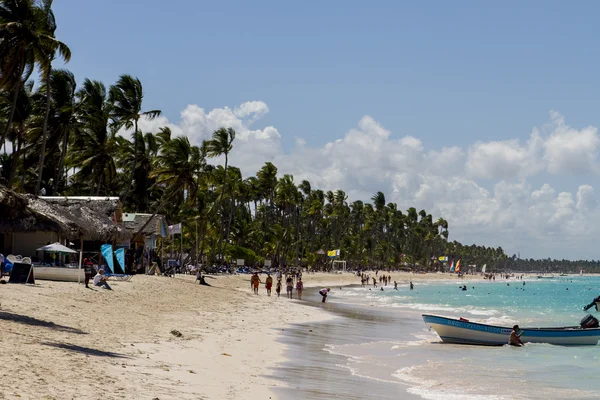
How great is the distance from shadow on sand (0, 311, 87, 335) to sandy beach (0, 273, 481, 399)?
0.03 meters

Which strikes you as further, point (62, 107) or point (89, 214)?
point (62, 107)

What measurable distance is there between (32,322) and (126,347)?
2.37 metres

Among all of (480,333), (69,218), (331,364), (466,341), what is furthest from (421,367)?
(69,218)

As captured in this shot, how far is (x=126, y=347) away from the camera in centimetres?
1462

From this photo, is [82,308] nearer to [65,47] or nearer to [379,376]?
[379,376]

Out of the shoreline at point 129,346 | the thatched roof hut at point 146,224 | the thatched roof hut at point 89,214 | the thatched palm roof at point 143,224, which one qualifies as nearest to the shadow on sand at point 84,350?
the shoreline at point 129,346

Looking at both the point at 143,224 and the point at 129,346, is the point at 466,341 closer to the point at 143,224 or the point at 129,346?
the point at 129,346

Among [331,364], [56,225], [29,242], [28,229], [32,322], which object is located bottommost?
[331,364]

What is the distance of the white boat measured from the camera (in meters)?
27.9

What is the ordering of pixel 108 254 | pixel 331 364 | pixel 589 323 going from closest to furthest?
pixel 331 364 < pixel 589 323 < pixel 108 254

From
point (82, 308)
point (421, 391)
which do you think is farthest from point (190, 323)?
point (421, 391)

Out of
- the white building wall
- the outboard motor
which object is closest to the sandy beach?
the white building wall

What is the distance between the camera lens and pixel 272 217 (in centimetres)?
12419

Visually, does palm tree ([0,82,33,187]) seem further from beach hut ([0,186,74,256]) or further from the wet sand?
the wet sand
